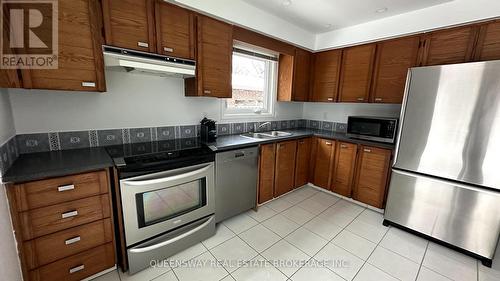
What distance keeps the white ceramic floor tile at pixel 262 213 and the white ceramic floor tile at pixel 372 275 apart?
1.06 meters

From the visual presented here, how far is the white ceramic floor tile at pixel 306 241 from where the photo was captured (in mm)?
1929

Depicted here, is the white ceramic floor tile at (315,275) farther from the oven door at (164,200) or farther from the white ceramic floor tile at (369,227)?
the oven door at (164,200)

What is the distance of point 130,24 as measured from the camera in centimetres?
160

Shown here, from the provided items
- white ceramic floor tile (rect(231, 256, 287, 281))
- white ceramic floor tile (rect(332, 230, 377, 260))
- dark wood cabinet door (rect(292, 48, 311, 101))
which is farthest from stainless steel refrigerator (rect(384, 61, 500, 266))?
white ceramic floor tile (rect(231, 256, 287, 281))

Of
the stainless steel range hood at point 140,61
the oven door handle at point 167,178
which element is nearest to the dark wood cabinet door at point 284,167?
the oven door handle at point 167,178

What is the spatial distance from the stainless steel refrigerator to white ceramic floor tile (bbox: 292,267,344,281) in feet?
3.96

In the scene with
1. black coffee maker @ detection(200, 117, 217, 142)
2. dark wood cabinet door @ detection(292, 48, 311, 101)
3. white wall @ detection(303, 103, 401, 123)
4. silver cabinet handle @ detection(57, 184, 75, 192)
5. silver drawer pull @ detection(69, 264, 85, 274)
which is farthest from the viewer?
dark wood cabinet door @ detection(292, 48, 311, 101)

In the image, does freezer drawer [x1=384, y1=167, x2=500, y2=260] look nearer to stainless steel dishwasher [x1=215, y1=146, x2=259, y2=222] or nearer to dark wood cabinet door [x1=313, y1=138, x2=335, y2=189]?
dark wood cabinet door [x1=313, y1=138, x2=335, y2=189]

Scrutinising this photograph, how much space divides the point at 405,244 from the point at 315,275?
1.14m

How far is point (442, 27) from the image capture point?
212 cm

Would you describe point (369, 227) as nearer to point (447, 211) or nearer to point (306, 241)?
point (447, 211)

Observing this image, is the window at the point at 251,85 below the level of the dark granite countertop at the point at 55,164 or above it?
above

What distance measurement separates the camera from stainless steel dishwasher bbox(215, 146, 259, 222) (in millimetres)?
2066

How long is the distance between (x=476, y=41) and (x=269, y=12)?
2.15 meters
